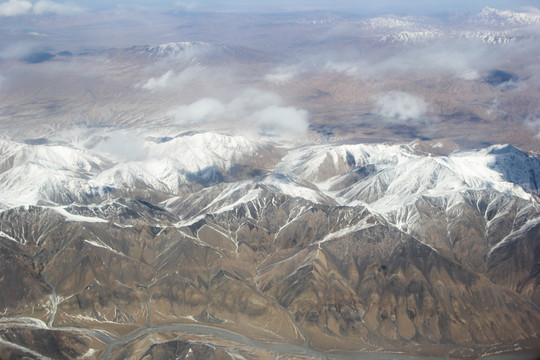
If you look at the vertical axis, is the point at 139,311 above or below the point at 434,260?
below

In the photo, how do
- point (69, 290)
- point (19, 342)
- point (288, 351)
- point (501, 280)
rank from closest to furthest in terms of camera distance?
point (19, 342)
point (288, 351)
point (69, 290)
point (501, 280)

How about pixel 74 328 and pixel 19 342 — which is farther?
pixel 74 328

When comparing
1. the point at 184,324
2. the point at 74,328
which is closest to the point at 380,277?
the point at 184,324

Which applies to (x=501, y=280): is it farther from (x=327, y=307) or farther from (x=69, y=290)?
(x=69, y=290)

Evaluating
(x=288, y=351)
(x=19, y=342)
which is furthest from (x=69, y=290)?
(x=288, y=351)

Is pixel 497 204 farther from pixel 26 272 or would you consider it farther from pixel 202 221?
pixel 26 272

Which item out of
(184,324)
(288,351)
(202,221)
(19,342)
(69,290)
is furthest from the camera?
(202,221)
